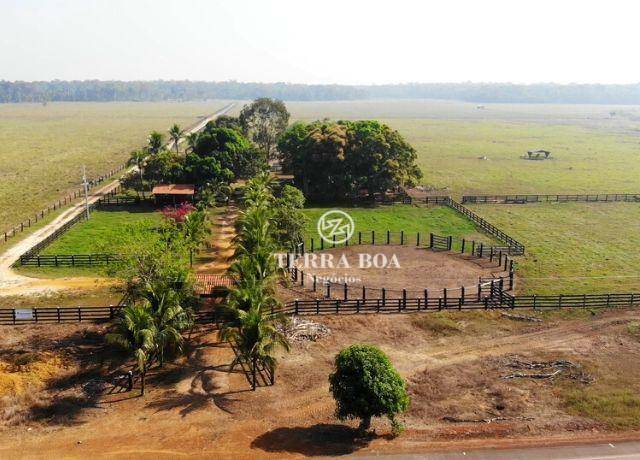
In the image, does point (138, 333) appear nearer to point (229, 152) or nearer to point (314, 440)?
point (314, 440)

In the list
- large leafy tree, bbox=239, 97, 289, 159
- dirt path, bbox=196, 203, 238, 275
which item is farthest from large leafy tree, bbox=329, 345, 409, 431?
large leafy tree, bbox=239, 97, 289, 159

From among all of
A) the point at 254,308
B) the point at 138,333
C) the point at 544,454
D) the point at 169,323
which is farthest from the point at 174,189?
the point at 544,454

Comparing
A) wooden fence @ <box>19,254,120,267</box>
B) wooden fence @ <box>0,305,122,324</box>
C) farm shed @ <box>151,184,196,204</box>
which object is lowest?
wooden fence @ <box>0,305,122,324</box>

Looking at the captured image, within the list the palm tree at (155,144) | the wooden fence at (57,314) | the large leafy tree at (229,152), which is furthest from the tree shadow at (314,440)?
the palm tree at (155,144)

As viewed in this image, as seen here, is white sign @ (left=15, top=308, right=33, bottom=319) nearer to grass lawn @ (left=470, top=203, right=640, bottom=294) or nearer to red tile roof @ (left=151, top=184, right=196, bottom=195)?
red tile roof @ (left=151, top=184, right=196, bottom=195)

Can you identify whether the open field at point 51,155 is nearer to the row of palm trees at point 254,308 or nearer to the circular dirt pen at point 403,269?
the circular dirt pen at point 403,269

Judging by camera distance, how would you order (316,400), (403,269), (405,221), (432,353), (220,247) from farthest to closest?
(405,221) → (220,247) → (403,269) → (432,353) → (316,400)

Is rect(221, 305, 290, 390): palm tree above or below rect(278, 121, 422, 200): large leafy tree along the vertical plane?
below
